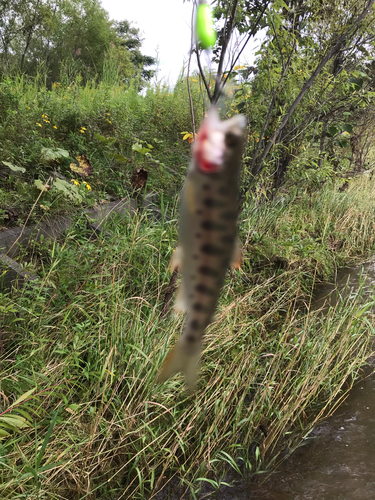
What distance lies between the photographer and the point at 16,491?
5.44 feet

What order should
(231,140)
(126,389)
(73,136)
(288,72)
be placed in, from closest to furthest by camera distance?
1. (231,140)
2. (288,72)
3. (126,389)
4. (73,136)

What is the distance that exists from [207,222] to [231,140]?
5cm

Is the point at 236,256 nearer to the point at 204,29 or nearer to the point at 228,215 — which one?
the point at 228,215

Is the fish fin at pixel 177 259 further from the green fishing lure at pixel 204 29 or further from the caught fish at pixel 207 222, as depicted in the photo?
the green fishing lure at pixel 204 29

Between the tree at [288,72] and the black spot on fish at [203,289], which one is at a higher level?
the tree at [288,72]

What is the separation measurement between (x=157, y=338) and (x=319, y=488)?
1.24 meters

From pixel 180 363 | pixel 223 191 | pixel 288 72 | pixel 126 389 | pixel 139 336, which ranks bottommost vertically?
pixel 126 389

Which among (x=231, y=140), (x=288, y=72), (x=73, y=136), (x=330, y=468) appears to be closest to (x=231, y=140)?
(x=231, y=140)

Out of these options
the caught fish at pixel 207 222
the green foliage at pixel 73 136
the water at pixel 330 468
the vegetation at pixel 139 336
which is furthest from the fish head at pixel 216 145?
the water at pixel 330 468

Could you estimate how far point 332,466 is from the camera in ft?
7.18

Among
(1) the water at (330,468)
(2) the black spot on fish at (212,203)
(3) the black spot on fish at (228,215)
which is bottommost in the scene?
(1) the water at (330,468)

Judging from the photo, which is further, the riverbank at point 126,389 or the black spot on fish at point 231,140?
the riverbank at point 126,389

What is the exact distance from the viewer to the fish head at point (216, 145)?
6.9 inches

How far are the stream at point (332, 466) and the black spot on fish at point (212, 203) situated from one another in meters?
2.32
